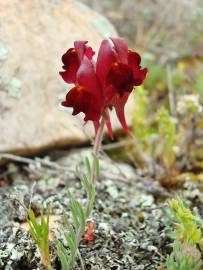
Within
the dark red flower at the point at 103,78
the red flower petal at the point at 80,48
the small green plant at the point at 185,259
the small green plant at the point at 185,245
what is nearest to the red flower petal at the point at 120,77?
the dark red flower at the point at 103,78

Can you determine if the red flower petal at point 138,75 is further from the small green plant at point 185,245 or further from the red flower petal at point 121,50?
the small green plant at point 185,245

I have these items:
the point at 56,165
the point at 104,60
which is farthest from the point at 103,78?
the point at 56,165

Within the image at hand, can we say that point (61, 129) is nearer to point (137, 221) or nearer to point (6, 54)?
point (6, 54)

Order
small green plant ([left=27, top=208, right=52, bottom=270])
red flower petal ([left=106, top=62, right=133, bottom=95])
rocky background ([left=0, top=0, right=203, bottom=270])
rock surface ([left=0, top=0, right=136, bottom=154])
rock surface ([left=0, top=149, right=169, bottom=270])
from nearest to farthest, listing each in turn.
→ red flower petal ([left=106, top=62, right=133, bottom=95])
small green plant ([left=27, top=208, right=52, bottom=270])
rock surface ([left=0, top=149, right=169, bottom=270])
rocky background ([left=0, top=0, right=203, bottom=270])
rock surface ([left=0, top=0, right=136, bottom=154])

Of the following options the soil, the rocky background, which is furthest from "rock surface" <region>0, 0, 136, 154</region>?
the soil

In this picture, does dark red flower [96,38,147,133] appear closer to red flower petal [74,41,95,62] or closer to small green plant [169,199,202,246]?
red flower petal [74,41,95,62]

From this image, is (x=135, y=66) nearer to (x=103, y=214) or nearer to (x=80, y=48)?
(x=80, y=48)

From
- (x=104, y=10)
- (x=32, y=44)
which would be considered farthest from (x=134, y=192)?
(x=104, y=10)
